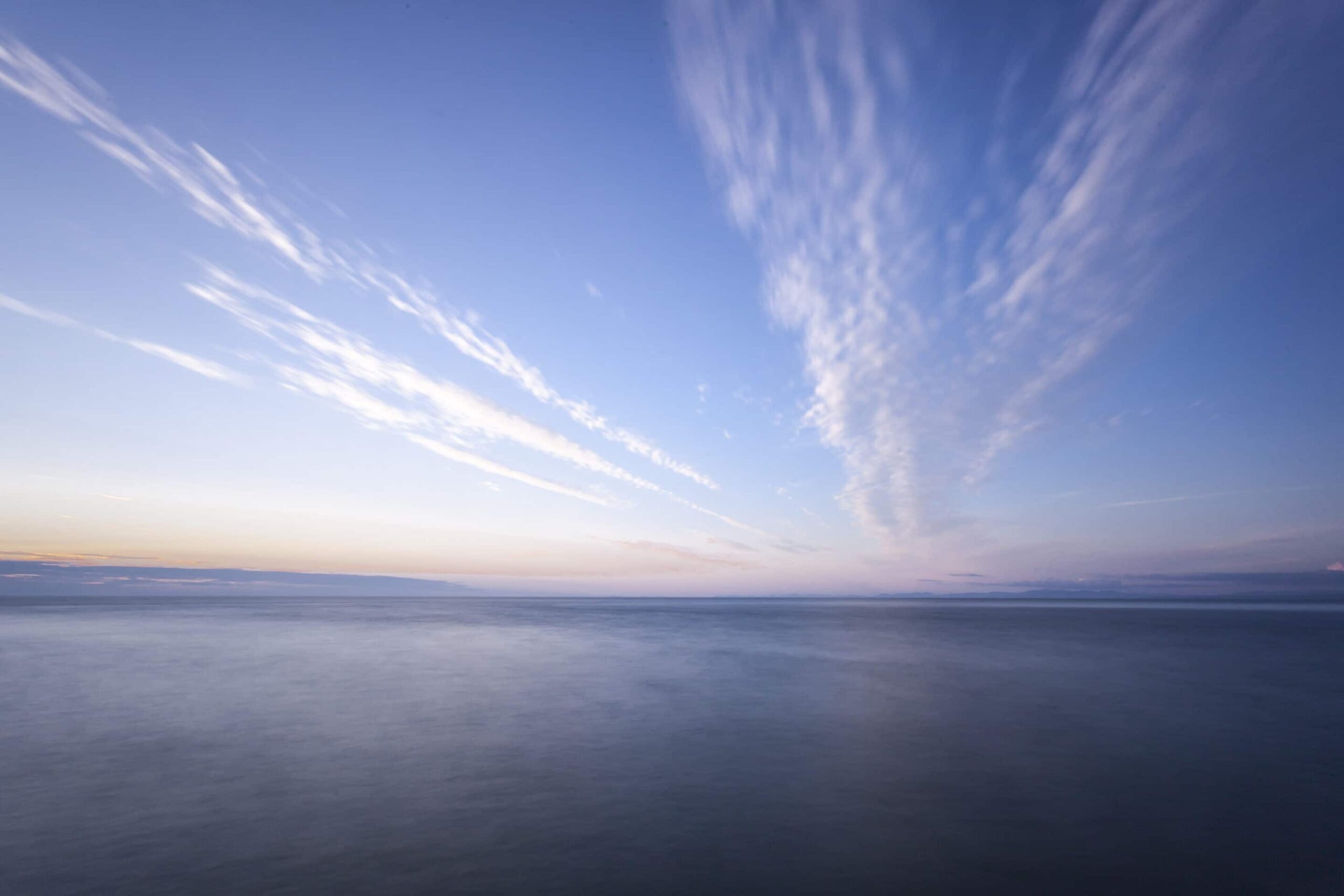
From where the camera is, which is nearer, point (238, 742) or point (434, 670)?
point (238, 742)

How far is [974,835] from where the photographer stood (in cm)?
803

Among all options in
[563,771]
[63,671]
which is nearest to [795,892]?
[563,771]

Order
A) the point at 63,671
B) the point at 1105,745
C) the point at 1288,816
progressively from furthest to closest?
1. the point at 63,671
2. the point at 1105,745
3. the point at 1288,816

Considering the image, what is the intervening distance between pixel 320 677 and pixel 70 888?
57.6 ft

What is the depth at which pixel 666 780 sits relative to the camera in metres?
10.5

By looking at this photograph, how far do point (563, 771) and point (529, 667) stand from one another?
15.9 metres

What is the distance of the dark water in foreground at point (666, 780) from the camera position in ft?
23.0

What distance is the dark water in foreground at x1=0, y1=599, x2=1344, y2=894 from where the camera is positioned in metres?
7.01

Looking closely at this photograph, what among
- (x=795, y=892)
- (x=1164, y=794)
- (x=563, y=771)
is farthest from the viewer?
(x=563, y=771)

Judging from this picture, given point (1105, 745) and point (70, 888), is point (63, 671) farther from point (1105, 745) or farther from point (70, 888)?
point (1105, 745)

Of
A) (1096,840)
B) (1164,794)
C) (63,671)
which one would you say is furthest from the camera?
(63,671)

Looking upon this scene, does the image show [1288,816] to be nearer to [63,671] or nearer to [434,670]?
[434,670]

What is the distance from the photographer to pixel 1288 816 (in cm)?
879

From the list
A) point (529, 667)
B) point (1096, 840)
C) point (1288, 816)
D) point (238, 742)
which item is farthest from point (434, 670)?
point (1288, 816)
